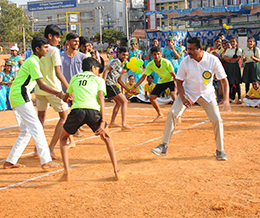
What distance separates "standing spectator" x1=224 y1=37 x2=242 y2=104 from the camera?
12203 millimetres

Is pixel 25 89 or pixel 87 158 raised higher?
pixel 25 89

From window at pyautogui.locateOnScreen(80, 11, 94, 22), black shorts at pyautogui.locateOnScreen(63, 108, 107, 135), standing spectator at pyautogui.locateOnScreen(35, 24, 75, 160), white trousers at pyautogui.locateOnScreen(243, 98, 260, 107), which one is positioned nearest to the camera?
black shorts at pyautogui.locateOnScreen(63, 108, 107, 135)

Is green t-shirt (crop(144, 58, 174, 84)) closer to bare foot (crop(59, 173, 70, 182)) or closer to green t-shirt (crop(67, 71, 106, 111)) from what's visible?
green t-shirt (crop(67, 71, 106, 111))

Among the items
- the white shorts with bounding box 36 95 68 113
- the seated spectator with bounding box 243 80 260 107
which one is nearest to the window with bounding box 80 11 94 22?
the seated spectator with bounding box 243 80 260 107

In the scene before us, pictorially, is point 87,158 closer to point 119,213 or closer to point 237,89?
point 119,213

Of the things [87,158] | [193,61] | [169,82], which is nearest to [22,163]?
[87,158]

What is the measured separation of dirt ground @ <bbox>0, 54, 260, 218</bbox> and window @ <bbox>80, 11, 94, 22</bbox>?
9594 cm

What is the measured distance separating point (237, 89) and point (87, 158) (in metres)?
7.85

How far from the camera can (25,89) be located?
5883 millimetres

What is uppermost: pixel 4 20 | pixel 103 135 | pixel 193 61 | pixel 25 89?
pixel 4 20

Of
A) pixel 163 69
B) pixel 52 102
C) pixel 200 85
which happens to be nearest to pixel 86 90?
pixel 52 102

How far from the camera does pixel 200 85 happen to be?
6133mm

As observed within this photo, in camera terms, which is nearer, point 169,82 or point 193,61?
point 193,61

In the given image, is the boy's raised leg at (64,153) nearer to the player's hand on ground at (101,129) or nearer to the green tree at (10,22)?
the player's hand on ground at (101,129)
